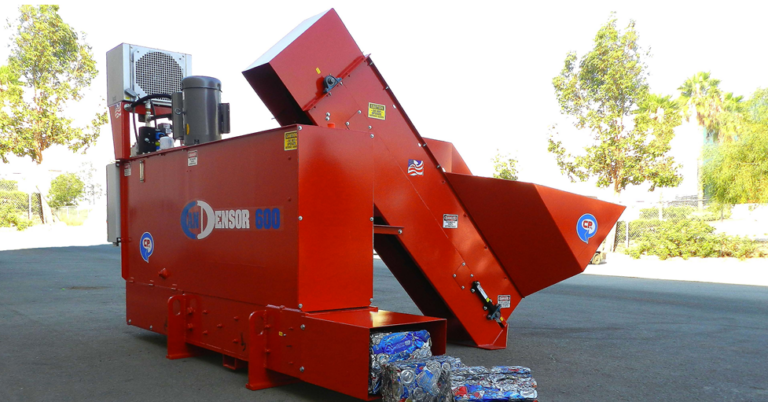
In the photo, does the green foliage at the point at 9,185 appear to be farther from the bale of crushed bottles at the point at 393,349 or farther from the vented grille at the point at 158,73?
the bale of crushed bottles at the point at 393,349

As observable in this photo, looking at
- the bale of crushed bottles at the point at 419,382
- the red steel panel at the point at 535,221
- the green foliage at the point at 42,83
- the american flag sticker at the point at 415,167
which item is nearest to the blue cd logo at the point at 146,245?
the american flag sticker at the point at 415,167

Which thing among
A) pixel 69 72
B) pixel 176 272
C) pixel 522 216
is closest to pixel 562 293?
pixel 522 216

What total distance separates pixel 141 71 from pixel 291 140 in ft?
10.6

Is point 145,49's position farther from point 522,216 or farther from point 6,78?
point 6,78

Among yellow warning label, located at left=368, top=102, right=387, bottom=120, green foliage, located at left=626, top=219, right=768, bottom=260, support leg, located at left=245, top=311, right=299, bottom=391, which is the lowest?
green foliage, located at left=626, top=219, right=768, bottom=260

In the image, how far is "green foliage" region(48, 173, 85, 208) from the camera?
49.2 metres

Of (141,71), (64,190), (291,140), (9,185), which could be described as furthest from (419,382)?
(9,185)

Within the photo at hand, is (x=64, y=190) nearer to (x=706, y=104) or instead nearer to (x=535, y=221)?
(x=706, y=104)

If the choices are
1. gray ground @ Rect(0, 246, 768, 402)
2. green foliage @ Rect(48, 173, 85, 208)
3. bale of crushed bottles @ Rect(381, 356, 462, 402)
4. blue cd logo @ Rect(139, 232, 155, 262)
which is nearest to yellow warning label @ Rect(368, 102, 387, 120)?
gray ground @ Rect(0, 246, 768, 402)

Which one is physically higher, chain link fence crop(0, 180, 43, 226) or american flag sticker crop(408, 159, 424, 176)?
american flag sticker crop(408, 159, 424, 176)

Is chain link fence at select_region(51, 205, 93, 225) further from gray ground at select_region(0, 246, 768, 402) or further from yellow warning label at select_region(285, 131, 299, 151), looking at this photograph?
yellow warning label at select_region(285, 131, 299, 151)

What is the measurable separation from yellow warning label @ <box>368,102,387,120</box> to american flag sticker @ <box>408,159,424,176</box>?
47 centimetres

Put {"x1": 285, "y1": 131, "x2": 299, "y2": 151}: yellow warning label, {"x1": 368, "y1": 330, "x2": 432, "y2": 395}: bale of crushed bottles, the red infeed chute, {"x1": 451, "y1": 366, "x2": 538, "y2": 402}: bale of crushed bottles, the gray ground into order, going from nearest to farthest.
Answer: {"x1": 451, "y1": 366, "x2": 538, "y2": 402}: bale of crushed bottles, {"x1": 368, "y1": 330, "x2": 432, "y2": 395}: bale of crushed bottles, {"x1": 285, "y1": 131, "x2": 299, "y2": 151}: yellow warning label, the gray ground, the red infeed chute

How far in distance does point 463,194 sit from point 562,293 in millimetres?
6243
